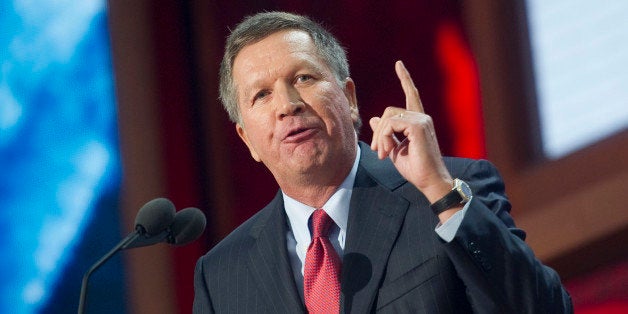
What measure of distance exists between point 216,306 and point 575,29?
130cm

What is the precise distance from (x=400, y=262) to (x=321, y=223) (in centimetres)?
23

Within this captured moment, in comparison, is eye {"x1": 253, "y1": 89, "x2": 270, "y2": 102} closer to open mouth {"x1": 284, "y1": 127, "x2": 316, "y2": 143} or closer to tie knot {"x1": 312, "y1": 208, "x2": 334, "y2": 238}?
open mouth {"x1": 284, "y1": 127, "x2": 316, "y2": 143}

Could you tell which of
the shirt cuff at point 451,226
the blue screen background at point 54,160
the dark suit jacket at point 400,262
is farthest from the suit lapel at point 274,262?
the blue screen background at point 54,160

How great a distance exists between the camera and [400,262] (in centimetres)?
201

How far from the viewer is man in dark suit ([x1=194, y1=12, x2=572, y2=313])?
1.86m

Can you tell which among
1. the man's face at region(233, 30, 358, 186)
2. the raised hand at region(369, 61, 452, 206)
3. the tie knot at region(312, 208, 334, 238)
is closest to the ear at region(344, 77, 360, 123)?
the man's face at region(233, 30, 358, 186)

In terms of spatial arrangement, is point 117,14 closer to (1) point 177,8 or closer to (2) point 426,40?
(1) point 177,8

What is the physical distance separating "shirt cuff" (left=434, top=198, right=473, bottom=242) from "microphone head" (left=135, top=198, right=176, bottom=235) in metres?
0.55

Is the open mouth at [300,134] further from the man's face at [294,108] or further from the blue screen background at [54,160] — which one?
the blue screen background at [54,160]

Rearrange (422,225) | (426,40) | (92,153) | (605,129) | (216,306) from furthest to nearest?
(92,153) → (426,40) → (605,129) → (216,306) → (422,225)

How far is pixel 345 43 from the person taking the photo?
3.35 m

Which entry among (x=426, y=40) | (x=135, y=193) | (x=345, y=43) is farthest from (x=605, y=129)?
(x=135, y=193)

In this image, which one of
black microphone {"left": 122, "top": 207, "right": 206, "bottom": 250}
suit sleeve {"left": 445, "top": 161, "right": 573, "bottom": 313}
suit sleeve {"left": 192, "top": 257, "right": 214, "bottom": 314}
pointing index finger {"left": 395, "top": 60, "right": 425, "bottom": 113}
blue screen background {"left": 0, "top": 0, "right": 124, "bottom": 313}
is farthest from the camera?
blue screen background {"left": 0, "top": 0, "right": 124, "bottom": 313}

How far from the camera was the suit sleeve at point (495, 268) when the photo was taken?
1.83 metres
